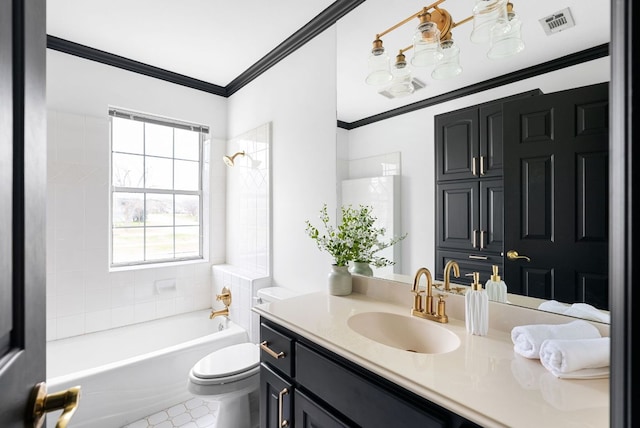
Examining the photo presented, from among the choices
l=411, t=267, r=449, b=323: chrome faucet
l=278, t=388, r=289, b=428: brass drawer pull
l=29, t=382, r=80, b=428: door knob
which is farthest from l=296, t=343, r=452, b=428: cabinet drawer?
l=29, t=382, r=80, b=428: door knob

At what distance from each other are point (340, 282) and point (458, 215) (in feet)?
2.19

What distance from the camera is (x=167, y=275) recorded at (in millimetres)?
2775

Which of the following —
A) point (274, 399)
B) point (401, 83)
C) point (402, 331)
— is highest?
point (401, 83)

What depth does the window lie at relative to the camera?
2.66 meters

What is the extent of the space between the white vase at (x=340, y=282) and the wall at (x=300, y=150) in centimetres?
34

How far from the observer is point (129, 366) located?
6.33ft

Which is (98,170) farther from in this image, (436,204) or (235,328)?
(436,204)

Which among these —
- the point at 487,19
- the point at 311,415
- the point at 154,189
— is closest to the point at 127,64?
the point at 154,189

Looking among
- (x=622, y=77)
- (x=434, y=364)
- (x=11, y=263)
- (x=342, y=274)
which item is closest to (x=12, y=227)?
(x=11, y=263)

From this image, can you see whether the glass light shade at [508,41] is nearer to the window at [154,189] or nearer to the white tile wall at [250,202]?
the white tile wall at [250,202]

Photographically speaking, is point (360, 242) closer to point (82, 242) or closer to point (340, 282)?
point (340, 282)

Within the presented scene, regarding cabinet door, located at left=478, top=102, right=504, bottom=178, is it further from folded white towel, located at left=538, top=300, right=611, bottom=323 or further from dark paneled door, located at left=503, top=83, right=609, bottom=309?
folded white towel, located at left=538, top=300, right=611, bottom=323

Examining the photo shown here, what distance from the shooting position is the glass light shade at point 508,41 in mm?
1173

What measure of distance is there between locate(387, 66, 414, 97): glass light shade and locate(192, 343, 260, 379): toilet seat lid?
169 centimetres
